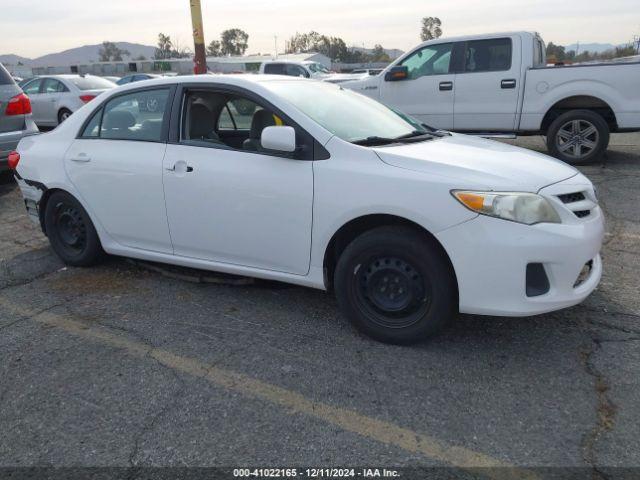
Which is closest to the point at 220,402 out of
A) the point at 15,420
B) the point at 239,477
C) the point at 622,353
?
the point at 239,477

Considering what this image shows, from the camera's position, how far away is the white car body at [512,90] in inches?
316

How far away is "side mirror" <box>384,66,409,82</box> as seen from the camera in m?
9.32

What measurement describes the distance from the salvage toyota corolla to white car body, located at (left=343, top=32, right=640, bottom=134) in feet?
15.8

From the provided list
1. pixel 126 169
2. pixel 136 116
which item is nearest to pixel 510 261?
pixel 126 169

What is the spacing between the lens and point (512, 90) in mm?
8641

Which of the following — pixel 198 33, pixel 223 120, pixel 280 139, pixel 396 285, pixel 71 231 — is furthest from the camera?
pixel 198 33

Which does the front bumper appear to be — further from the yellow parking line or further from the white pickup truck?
the white pickup truck

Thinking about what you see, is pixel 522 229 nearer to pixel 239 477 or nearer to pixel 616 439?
pixel 616 439

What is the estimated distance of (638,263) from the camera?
461cm

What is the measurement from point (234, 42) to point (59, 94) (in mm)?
121935

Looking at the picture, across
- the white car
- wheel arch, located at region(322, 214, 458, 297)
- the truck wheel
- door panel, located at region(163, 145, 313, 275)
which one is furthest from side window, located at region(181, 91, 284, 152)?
the white car

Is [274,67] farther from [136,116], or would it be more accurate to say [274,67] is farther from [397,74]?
[136,116]

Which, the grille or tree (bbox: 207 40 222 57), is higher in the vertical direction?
tree (bbox: 207 40 222 57)

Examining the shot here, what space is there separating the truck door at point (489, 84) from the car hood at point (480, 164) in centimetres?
523
